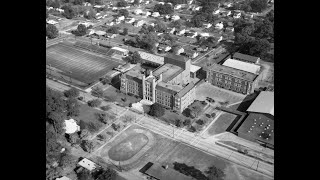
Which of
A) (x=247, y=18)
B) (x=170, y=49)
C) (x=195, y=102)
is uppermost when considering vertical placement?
(x=247, y=18)

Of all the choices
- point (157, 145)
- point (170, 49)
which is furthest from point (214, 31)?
point (157, 145)

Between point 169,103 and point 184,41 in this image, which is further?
point 184,41

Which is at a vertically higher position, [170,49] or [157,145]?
[170,49]

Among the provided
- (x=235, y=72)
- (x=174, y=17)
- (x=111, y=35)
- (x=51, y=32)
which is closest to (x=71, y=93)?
(x=235, y=72)

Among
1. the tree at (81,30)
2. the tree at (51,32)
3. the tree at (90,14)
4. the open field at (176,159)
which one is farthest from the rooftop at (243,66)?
the tree at (90,14)

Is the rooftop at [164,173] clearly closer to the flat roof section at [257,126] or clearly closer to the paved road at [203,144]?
the paved road at [203,144]

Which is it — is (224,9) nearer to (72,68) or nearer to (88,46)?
(88,46)
